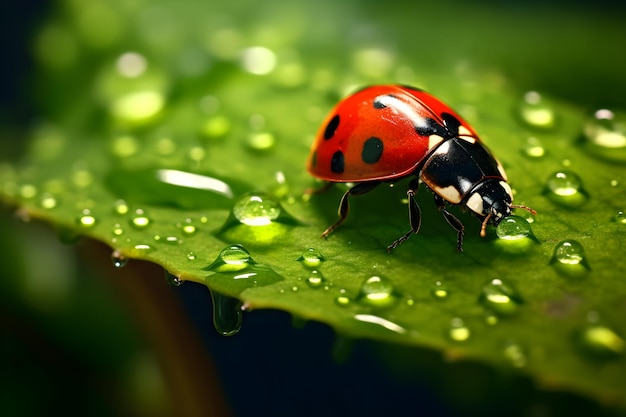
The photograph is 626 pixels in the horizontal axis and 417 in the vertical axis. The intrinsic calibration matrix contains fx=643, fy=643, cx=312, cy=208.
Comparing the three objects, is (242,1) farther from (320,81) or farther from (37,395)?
(37,395)

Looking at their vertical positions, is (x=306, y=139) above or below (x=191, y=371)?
above

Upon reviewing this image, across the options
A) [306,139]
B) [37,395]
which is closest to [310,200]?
[306,139]

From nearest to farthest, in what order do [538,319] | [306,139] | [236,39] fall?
[538,319], [306,139], [236,39]

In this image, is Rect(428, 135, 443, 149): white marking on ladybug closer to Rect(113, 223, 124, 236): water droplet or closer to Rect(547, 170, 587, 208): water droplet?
Rect(547, 170, 587, 208): water droplet

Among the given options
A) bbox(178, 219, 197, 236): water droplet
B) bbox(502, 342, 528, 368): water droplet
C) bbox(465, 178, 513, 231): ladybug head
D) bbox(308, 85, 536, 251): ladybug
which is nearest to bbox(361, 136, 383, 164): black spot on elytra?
bbox(308, 85, 536, 251): ladybug

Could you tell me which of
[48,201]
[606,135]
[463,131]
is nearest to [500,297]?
[463,131]

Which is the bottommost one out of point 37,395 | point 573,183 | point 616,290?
point 37,395

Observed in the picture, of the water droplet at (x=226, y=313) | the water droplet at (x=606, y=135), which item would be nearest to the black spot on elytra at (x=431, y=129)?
the water droplet at (x=606, y=135)
